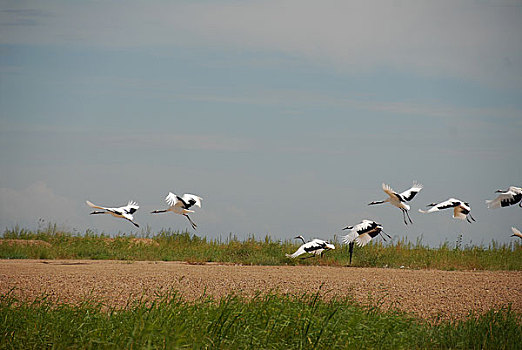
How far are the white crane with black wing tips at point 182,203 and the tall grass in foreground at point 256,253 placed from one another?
1.34 m

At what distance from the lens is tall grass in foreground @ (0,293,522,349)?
5824 millimetres

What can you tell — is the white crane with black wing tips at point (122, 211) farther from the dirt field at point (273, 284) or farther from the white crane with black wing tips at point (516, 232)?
the white crane with black wing tips at point (516, 232)

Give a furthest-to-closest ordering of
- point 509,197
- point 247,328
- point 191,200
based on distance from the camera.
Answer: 1. point 191,200
2. point 509,197
3. point 247,328

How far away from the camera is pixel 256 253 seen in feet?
49.4

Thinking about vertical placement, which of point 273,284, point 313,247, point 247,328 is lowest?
point 247,328

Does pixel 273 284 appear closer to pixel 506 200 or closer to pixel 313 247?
pixel 313 247

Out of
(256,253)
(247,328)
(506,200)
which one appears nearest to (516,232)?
(506,200)

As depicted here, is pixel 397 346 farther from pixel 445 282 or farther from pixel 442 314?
pixel 445 282

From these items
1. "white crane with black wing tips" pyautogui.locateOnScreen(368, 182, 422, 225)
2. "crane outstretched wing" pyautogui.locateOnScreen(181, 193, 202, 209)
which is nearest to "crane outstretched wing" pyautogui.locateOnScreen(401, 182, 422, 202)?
"white crane with black wing tips" pyautogui.locateOnScreen(368, 182, 422, 225)

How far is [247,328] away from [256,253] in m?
8.93

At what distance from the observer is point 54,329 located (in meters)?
6.32

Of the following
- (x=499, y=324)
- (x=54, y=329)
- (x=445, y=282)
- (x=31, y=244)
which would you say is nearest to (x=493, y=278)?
(x=445, y=282)

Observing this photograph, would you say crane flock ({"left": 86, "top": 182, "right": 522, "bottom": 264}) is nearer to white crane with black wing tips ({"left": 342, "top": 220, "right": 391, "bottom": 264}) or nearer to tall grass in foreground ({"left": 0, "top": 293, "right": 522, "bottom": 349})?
white crane with black wing tips ({"left": 342, "top": 220, "right": 391, "bottom": 264})

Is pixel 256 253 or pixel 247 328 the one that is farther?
pixel 256 253
